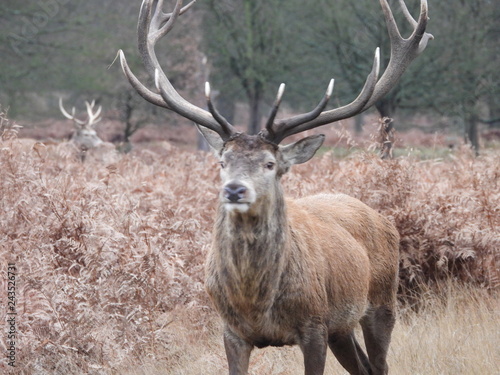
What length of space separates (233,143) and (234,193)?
512mm

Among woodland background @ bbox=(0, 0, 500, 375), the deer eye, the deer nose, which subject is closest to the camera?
the deer nose

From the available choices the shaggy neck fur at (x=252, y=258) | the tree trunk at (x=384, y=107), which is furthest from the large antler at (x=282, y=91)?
the tree trunk at (x=384, y=107)

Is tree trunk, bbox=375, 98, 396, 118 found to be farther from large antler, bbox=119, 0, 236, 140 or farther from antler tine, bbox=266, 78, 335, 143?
antler tine, bbox=266, 78, 335, 143

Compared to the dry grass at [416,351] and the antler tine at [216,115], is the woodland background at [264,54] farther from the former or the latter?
the antler tine at [216,115]

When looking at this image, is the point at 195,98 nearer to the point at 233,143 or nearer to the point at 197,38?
the point at 197,38

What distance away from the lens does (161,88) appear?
507 cm

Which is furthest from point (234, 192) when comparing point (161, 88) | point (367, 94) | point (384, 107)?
point (384, 107)

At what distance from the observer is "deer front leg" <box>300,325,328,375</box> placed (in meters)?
4.54

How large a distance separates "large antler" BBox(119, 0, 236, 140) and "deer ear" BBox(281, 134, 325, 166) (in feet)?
1.22

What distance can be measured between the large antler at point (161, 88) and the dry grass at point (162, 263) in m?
1.49

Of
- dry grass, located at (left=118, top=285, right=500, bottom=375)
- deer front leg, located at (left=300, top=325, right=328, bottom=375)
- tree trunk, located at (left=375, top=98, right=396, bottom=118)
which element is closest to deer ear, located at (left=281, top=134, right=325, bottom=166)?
deer front leg, located at (left=300, top=325, right=328, bottom=375)

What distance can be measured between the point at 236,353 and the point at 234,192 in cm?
98

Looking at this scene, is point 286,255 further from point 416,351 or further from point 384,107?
point 384,107

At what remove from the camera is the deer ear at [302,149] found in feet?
16.1
